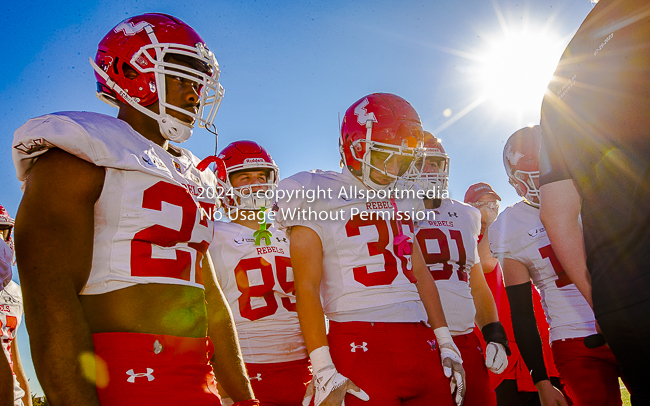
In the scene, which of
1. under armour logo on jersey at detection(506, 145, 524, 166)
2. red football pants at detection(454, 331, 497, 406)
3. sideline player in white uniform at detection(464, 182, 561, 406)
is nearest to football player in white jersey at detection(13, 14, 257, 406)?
red football pants at detection(454, 331, 497, 406)

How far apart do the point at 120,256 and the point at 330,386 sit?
4.11 ft

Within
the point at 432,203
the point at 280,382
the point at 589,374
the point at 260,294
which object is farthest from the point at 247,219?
the point at 589,374

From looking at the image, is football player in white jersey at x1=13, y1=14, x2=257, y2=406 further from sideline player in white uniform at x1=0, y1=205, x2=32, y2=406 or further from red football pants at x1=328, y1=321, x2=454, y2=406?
→ sideline player in white uniform at x1=0, y1=205, x2=32, y2=406

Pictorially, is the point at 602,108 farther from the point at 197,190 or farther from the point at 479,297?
the point at 479,297

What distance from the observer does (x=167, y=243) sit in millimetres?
1760

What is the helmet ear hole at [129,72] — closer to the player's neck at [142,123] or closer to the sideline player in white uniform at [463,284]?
the player's neck at [142,123]

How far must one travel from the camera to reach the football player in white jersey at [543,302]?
340cm

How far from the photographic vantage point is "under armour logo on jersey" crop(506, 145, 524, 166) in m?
4.55

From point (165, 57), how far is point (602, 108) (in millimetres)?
1866

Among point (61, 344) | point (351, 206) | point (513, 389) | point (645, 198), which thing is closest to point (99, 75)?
point (61, 344)

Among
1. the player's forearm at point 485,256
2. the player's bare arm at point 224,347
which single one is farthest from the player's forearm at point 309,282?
the player's forearm at point 485,256

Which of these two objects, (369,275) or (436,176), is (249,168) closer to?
(436,176)

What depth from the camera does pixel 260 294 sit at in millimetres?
3861

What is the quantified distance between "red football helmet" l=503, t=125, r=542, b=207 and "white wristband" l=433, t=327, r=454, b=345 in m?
2.15
